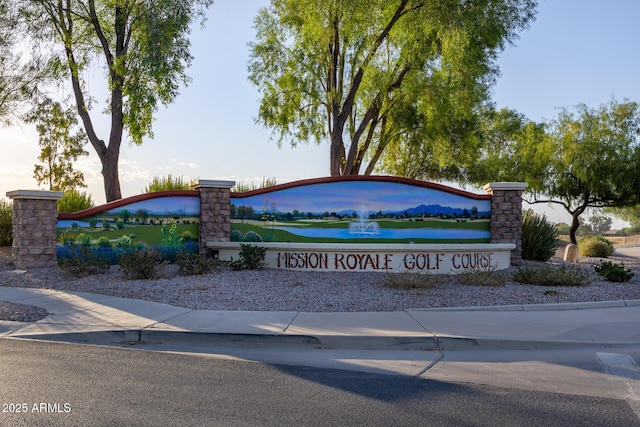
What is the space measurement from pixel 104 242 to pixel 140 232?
0.94m

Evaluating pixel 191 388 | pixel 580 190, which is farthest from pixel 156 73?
pixel 580 190

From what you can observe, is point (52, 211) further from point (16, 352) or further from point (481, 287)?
point (481, 287)

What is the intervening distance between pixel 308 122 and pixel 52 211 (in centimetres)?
1346

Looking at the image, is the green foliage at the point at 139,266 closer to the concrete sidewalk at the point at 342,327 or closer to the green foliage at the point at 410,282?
the concrete sidewalk at the point at 342,327

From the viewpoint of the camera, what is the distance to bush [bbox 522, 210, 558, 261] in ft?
65.1

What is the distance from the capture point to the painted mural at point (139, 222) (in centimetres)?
1673

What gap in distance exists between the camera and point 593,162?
3425 cm

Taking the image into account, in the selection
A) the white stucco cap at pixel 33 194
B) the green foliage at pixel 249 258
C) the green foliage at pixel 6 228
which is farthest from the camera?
the green foliage at pixel 6 228

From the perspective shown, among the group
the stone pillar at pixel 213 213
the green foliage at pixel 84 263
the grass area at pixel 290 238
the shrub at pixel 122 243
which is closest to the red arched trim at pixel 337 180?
the stone pillar at pixel 213 213

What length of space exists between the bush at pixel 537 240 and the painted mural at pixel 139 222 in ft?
32.8

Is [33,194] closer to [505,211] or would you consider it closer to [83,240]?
[83,240]

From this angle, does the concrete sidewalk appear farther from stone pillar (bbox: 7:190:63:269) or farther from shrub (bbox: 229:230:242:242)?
shrub (bbox: 229:230:242:242)

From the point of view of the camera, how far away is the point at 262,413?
5750mm

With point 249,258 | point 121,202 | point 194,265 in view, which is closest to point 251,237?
point 249,258
